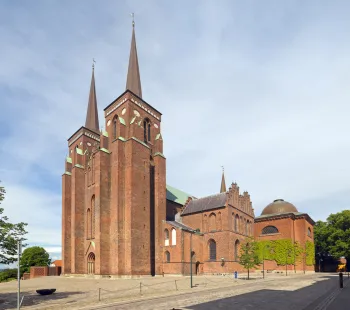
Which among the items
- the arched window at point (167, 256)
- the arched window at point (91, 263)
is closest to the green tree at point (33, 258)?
the arched window at point (91, 263)

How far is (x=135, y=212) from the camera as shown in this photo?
1668 inches

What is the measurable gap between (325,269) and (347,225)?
14255 mm

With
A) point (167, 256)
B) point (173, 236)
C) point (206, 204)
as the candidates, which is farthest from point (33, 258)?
point (206, 204)

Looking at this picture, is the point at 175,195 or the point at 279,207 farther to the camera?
the point at 279,207

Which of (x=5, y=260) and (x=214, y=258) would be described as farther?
(x=214, y=258)

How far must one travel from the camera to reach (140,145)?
46.0 metres

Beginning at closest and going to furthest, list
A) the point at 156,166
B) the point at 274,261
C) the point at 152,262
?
the point at 152,262 < the point at 156,166 < the point at 274,261

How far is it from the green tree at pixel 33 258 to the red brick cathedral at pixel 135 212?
20938 millimetres

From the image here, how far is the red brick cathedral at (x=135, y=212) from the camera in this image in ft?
138

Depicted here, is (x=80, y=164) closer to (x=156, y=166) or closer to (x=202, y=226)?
(x=156, y=166)

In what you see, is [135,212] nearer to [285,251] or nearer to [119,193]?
[119,193]

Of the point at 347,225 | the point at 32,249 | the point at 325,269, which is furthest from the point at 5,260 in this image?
the point at 325,269

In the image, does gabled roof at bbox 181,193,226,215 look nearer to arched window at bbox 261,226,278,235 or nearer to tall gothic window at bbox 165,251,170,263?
tall gothic window at bbox 165,251,170,263

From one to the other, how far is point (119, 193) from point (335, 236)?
161ft
